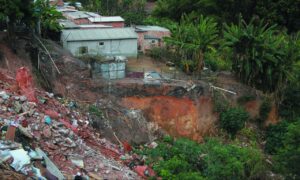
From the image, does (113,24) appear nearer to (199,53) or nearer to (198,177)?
(199,53)

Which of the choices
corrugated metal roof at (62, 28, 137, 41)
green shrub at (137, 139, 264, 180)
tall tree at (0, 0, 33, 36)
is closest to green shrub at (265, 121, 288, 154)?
green shrub at (137, 139, 264, 180)

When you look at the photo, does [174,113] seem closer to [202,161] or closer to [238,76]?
[202,161]

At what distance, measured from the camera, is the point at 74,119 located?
20047 millimetres

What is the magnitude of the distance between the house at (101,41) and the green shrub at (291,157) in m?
11.6

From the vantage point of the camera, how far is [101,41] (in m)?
26.9

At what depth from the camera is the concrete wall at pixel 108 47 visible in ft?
87.1

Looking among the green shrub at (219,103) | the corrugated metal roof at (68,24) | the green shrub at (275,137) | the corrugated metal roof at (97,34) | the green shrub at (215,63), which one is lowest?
the green shrub at (275,137)

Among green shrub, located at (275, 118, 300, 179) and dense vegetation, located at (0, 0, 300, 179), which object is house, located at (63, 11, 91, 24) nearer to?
dense vegetation, located at (0, 0, 300, 179)

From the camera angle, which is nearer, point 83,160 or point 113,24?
point 83,160

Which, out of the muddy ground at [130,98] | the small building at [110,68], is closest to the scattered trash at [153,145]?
the muddy ground at [130,98]

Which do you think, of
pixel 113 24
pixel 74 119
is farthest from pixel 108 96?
pixel 113 24

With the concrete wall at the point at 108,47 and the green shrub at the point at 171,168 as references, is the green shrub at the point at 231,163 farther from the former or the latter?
the concrete wall at the point at 108,47

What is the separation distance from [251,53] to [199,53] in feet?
9.41

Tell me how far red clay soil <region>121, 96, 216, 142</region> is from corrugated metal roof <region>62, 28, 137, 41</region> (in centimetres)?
456
